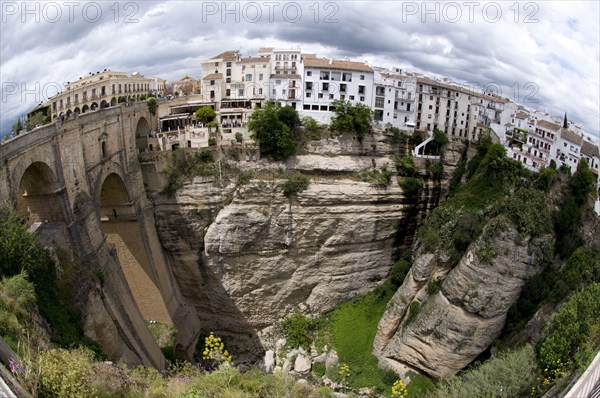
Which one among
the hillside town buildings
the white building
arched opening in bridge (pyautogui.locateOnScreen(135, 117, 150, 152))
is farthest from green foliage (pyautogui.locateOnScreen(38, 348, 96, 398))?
the white building

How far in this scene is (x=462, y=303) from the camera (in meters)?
23.3

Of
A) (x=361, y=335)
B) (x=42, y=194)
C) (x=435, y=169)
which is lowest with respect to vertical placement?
(x=361, y=335)

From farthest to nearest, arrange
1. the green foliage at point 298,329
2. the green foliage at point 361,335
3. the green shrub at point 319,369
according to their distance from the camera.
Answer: the green foliage at point 298,329
the green shrub at point 319,369
the green foliage at point 361,335

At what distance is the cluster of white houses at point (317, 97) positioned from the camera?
31078 mm

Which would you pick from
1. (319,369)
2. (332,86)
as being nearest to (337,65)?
(332,86)

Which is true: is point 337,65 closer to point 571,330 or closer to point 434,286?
point 434,286

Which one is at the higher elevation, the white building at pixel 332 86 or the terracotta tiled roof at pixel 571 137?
the white building at pixel 332 86

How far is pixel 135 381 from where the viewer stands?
40.4 feet

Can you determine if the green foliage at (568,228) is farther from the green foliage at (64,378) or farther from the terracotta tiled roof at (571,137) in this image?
the green foliage at (64,378)

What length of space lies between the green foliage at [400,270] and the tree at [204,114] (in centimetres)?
1617

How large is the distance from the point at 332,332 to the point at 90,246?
15.4 meters

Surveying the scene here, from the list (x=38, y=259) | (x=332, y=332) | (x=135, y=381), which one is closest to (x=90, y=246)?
(x=38, y=259)

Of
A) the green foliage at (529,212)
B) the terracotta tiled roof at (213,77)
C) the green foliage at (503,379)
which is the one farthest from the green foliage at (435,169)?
the terracotta tiled roof at (213,77)

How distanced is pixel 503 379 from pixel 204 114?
77.3ft
